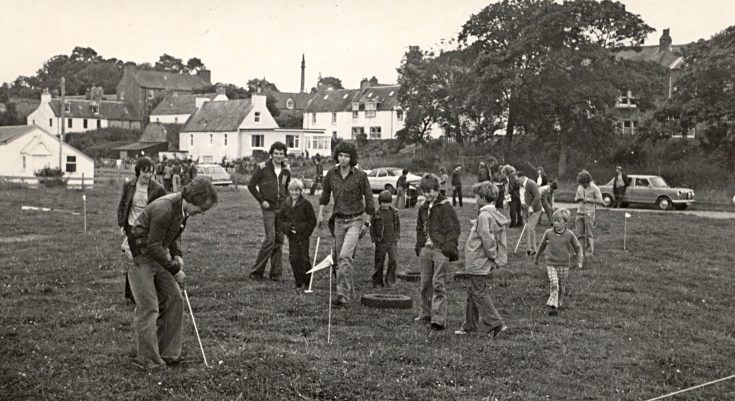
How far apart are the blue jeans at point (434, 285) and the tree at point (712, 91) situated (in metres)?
30.1

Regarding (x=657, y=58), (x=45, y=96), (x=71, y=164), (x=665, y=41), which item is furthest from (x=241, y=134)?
(x=665, y=41)

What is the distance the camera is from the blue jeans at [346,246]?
34.7ft

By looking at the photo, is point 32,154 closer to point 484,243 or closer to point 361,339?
point 361,339

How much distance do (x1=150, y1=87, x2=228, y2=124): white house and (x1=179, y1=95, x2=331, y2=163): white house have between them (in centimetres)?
1002

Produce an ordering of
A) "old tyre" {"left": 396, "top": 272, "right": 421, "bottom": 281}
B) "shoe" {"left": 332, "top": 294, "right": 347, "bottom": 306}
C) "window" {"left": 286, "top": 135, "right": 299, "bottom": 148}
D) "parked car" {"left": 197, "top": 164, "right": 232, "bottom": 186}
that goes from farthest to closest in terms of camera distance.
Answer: "window" {"left": 286, "top": 135, "right": 299, "bottom": 148} → "parked car" {"left": 197, "top": 164, "right": 232, "bottom": 186} → "old tyre" {"left": 396, "top": 272, "right": 421, "bottom": 281} → "shoe" {"left": 332, "top": 294, "right": 347, "bottom": 306}

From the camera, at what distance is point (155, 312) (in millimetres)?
7234

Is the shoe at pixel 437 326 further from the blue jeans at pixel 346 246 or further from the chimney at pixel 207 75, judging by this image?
the chimney at pixel 207 75

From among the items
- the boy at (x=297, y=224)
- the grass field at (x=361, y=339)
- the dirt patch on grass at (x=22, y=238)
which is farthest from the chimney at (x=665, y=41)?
the boy at (x=297, y=224)

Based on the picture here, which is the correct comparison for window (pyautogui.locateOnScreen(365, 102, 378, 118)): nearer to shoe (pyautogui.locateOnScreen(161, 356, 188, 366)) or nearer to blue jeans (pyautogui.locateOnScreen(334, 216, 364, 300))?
blue jeans (pyautogui.locateOnScreen(334, 216, 364, 300))

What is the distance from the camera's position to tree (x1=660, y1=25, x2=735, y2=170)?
1407 inches

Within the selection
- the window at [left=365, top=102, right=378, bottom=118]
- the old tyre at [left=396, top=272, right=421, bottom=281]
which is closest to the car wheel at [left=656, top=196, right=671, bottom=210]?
the old tyre at [left=396, top=272, right=421, bottom=281]

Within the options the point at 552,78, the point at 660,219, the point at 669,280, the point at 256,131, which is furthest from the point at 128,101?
the point at 669,280

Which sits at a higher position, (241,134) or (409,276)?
(241,134)

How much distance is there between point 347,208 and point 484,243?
2.26 m
